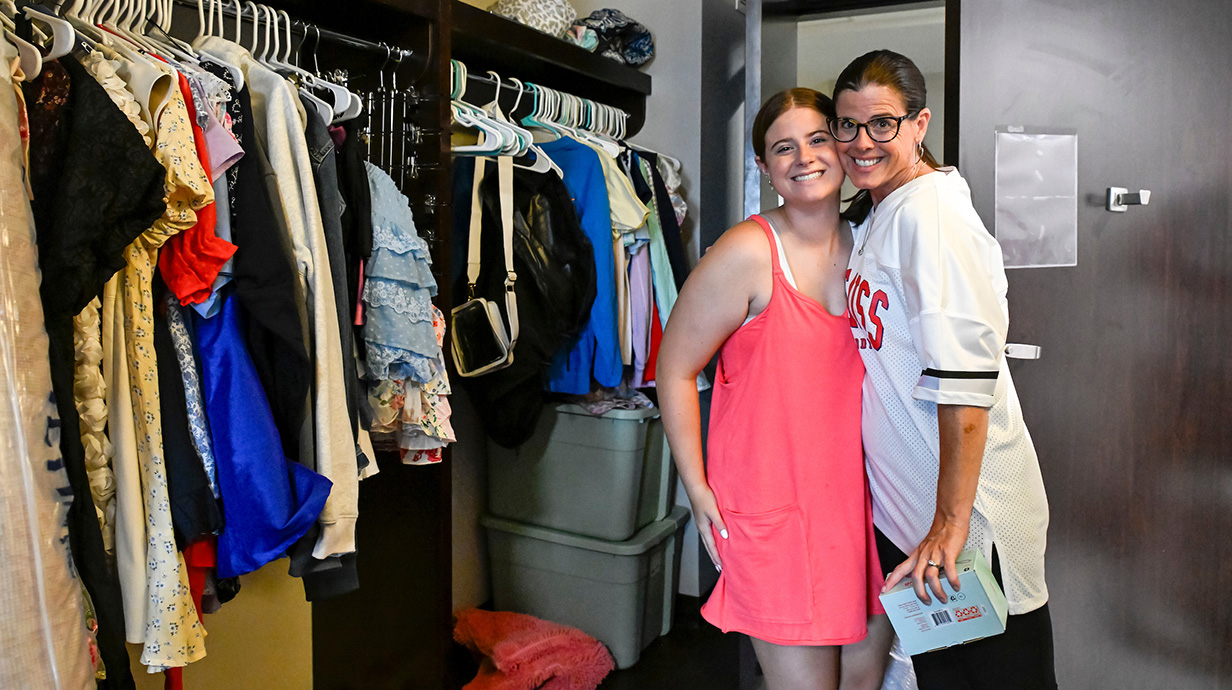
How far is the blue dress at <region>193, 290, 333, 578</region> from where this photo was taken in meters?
1.33

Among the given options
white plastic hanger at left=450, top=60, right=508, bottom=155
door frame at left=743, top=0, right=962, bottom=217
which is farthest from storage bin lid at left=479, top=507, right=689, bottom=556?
white plastic hanger at left=450, top=60, right=508, bottom=155

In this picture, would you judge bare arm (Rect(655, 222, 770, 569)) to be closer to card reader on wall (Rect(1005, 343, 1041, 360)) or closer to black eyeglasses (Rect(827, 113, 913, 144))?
black eyeglasses (Rect(827, 113, 913, 144))

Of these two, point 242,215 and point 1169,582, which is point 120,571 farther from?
point 1169,582

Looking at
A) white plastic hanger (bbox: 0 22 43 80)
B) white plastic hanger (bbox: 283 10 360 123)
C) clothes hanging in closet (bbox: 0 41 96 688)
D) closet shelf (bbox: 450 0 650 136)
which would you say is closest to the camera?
clothes hanging in closet (bbox: 0 41 96 688)

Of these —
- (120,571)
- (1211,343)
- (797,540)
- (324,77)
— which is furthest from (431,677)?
(1211,343)

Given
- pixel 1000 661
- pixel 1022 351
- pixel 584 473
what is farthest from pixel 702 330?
pixel 584 473

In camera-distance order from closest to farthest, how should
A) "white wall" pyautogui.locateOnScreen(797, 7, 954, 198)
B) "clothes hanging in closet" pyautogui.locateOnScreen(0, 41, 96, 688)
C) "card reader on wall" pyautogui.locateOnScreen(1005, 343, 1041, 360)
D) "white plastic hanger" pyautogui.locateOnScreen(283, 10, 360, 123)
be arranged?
"clothes hanging in closet" pyautogui.locateOnScreen(0, 41, 96, 688)
"white plastic hanger" pyautogui.locateOnScreen(283, 10, 360, 123)
"card reader on wall" pyautogui.locateOnScreen(1005, 343, 1041, 360)
"white wall" pyautogui.locateOnScreen(797, 7, 954, 198)

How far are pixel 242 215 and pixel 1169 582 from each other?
78.7 inches

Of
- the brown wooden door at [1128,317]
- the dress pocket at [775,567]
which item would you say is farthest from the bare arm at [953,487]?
the brown wooden door at [1128,317]

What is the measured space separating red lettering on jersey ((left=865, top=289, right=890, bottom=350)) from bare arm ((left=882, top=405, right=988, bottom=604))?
15 centimetres

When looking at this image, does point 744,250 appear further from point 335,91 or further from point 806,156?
point 335,91

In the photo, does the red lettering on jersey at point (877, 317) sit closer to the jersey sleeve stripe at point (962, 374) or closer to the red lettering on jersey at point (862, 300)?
the red lettering on jersey at point (862, 300)

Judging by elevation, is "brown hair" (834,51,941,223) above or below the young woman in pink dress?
above

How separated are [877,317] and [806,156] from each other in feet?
0.94
